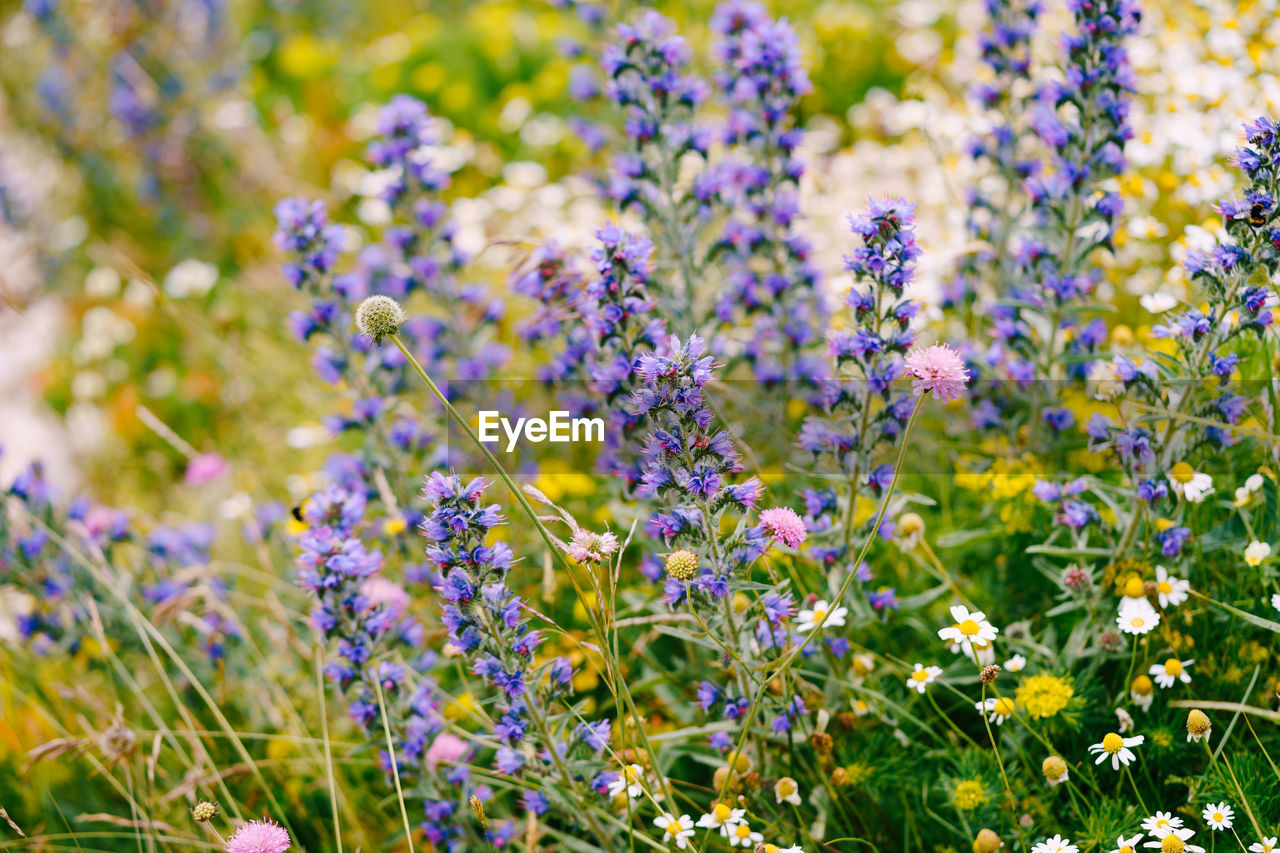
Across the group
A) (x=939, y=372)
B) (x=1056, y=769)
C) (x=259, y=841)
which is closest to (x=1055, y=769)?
(x=1056, y=769)

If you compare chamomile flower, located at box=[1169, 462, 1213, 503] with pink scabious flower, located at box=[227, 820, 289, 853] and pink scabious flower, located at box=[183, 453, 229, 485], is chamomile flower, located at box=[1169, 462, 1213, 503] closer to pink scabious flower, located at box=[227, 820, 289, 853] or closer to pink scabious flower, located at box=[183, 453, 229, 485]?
pink scabious flower, located at box=[227, 820, 289, 853]

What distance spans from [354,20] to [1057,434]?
889 cm

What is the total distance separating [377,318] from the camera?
1.99m

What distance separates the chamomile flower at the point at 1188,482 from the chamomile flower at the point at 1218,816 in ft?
2.47

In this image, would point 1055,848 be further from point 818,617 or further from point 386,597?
point 386,597

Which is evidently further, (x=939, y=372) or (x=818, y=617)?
(x=818, y=617)

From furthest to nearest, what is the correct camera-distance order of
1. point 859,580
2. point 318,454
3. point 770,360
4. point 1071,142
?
point 318,454 → point 770,360 → point 1071,142 → point 859,580

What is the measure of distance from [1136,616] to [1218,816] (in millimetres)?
478

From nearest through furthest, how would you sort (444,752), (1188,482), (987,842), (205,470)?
(987,842) < (1188,482) < (444,752) < (205,470)

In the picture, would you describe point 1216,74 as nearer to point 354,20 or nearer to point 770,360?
point 770,360

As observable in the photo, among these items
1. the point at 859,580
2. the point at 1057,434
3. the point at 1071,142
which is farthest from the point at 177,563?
the point at 1071,142

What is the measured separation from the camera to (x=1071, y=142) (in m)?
3.04

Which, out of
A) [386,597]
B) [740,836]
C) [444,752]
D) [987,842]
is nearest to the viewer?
[987,842]

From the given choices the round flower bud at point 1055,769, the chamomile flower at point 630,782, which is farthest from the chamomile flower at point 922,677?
the chamomile flower at point 630,782
